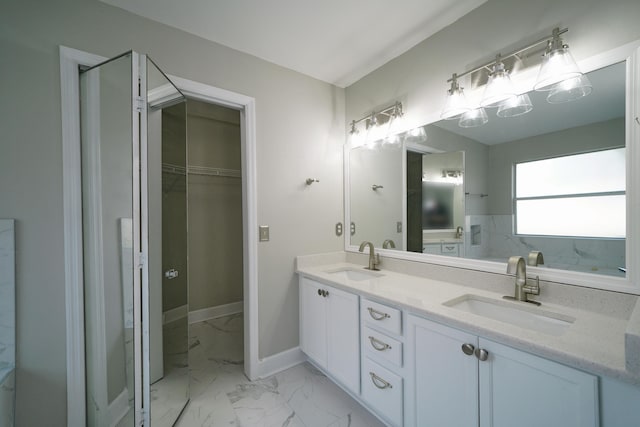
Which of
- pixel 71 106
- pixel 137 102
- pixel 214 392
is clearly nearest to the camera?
pixel 137 102

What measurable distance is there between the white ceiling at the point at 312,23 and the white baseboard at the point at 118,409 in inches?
83.3

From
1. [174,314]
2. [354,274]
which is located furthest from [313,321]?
[174,314]

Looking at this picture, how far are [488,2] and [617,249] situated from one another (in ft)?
4.70

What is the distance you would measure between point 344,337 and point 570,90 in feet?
5.86

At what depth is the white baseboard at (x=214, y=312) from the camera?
3082 millimetres

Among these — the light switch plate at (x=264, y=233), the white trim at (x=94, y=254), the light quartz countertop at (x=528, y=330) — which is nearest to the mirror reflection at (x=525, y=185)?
the light quartz countertop at (x=528, y=330)

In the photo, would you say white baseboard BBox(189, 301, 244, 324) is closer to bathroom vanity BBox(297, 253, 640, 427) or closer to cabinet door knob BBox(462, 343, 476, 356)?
bathroom vanity BBox(297, 253, 640, 427)

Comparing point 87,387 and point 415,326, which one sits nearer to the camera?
point 415,326

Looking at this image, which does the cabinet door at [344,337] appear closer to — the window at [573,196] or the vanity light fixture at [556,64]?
the window at [573,196]

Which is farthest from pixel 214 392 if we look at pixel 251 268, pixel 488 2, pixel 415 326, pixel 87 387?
pixel 488 2

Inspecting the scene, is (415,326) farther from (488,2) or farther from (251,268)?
(488,2)

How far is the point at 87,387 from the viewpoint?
1362 millimetres

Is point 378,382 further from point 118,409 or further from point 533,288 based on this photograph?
point 118,409

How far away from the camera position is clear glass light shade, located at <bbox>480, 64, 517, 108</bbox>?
135cm
